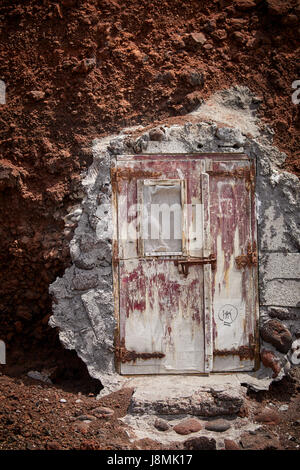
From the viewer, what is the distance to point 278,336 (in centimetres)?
432

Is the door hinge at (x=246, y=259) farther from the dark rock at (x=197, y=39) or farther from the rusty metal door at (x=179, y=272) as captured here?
the dark rock at (x=197, y=39)

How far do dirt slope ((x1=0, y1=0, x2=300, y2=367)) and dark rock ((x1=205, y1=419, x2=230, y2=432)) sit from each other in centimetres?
169

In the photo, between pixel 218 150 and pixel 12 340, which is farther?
pixel 12 340

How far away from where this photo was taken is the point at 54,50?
4723 mm

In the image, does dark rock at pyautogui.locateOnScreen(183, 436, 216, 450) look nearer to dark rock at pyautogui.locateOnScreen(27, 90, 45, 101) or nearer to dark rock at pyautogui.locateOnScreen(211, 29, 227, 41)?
dark rock at pyautogui.locateOnScreen(27, 90, 45, 101)

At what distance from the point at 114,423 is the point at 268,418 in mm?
1258

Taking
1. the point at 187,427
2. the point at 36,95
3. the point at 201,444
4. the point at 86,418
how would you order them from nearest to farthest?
the point at 201,444, the point at 187,427, the point at 86,418, the point at 36,95

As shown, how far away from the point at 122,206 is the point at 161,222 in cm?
39

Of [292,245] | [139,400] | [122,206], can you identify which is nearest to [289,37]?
[292,245]

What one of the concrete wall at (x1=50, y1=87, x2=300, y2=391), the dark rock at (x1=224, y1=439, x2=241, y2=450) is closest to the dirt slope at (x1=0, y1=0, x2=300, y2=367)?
the concrete wall at (x1=50, y1=87, x2=300, y2=391)

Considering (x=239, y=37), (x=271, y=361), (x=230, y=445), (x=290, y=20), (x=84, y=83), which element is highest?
(x=290, y=20)

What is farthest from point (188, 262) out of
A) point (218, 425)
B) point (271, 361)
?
point (218, 425)

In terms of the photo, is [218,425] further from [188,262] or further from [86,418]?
[188,262]

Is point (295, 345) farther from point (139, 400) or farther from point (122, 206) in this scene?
point (122, 206)
